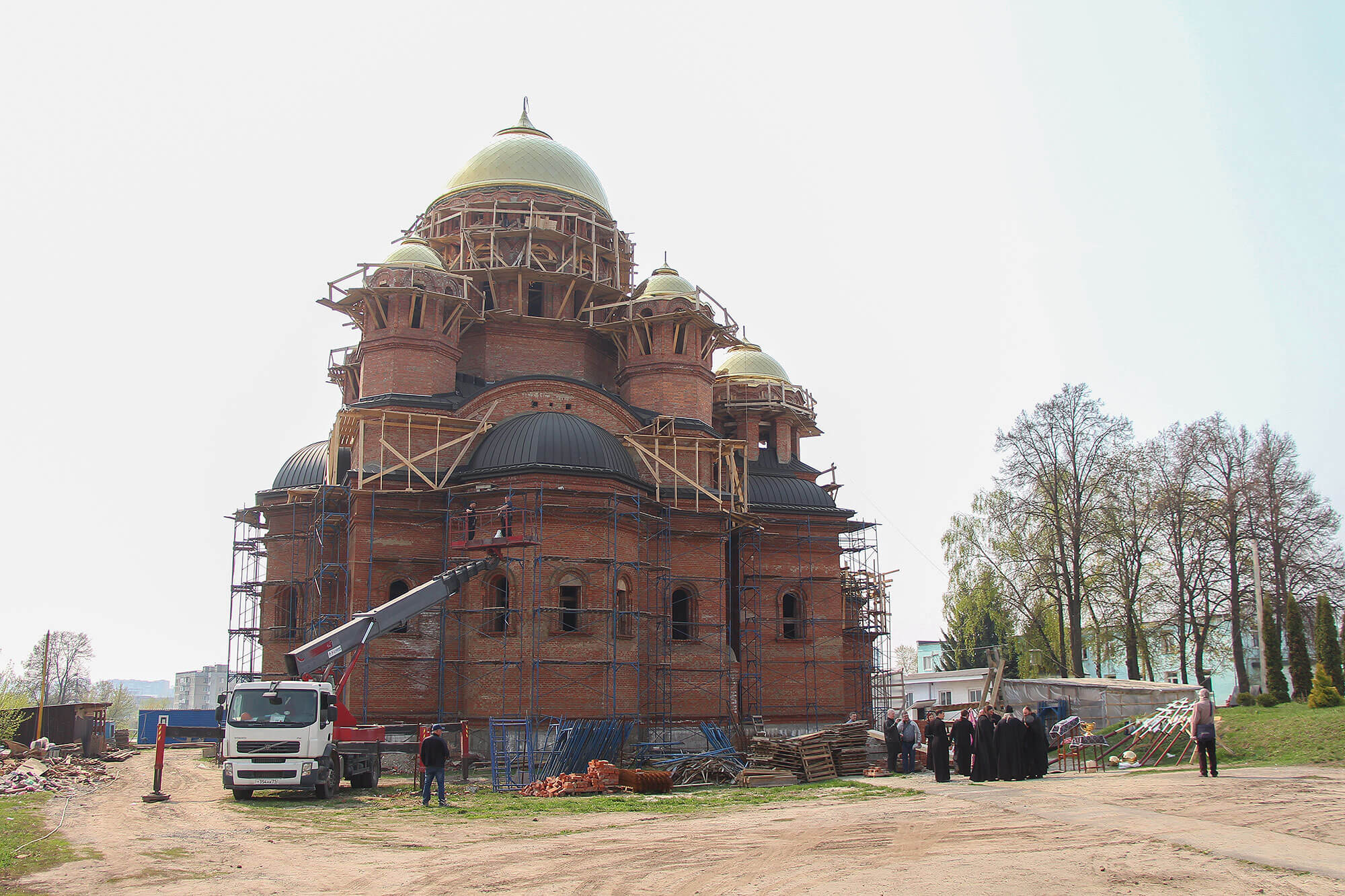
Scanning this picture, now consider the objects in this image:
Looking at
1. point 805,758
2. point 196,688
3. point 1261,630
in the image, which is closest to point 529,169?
point 805,758

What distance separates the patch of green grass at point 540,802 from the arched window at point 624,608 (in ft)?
18.8

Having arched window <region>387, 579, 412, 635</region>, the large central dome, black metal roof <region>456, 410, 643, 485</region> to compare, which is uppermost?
the large central dome

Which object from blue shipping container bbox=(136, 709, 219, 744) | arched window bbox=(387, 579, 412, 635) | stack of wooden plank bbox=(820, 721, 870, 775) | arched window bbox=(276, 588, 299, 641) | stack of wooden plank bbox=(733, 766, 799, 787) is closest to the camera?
stack of wooden plank bbox=(733, 766, 799, 787)

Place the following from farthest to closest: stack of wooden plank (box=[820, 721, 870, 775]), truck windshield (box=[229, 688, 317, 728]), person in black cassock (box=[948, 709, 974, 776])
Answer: stack of wooden plank (box=[820, 721, 870, 775]), person in black cassock (box=[948, 709, 974, 776]), truck windshield (box=[229, 688, 317, 728])

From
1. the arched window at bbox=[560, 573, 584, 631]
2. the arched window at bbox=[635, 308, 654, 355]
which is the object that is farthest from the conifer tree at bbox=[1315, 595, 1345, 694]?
the arched window at bbox=[635, 308, 654, 355]

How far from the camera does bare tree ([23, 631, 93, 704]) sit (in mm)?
69250

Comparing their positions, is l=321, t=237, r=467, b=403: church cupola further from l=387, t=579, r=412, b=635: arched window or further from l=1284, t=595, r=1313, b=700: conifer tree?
l=1284, t=595, r=1313, b=700: conifer tree

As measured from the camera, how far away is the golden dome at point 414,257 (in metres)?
27.2

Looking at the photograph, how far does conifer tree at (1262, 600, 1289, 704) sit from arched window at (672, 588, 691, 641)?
13790 mm

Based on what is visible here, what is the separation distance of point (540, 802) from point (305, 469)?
48.4 ft

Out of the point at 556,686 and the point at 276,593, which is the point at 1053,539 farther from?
the point at 276,593

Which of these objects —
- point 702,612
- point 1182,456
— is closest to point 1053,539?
point 1182,456

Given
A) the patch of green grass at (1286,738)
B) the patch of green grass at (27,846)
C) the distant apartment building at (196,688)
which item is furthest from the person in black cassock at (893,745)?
the distant apartment building at (196,688)

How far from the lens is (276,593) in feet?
92.9
